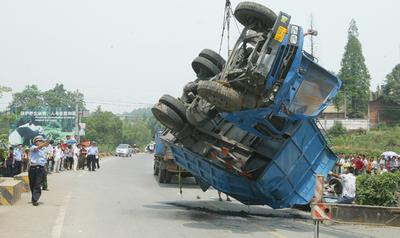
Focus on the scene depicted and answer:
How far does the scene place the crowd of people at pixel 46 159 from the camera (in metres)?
12.8

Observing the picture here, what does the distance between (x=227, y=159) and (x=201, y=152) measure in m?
0.78

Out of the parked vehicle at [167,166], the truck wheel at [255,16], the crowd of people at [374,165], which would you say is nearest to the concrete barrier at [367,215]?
the truck wheel at [255,16]

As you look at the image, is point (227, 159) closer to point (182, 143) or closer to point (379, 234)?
point (182, 143)

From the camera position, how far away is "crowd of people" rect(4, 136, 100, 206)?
12758 mm

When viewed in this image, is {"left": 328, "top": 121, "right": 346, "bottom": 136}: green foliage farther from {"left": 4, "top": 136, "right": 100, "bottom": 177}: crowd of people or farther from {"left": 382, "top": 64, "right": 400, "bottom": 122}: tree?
{"left": 4, "top": 136, "right": 100, "bottom": 177}: crowd of people

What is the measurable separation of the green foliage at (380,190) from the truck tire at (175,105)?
479cm

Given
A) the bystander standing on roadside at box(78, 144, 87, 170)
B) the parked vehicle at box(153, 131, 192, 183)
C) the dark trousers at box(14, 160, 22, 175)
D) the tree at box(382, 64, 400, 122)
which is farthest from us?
→ the tree at box(382, 64, 400, 122)

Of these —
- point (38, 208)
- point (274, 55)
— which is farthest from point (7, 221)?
point (274, 55)

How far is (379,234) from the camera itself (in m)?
10.7

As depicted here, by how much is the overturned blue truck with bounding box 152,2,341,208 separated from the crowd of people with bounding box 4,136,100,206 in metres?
3.10

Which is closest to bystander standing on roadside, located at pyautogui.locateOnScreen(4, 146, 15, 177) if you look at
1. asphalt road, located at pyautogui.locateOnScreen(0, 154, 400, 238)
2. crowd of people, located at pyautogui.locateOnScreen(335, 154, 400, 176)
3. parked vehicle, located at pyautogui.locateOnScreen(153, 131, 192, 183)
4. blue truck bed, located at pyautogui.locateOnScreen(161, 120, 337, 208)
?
parked vehicle, located at pyautogui.locateOnScreen(153, 131, 192, 183)

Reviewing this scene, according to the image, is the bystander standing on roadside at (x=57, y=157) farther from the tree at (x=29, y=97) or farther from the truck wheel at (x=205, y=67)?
the tree at (x=29, y=97)

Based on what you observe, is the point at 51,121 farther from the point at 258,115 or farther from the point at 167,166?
the point at 258,115

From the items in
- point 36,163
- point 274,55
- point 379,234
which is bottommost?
point 379,234
